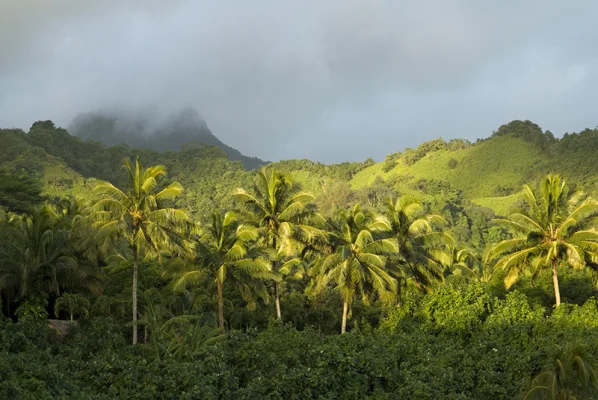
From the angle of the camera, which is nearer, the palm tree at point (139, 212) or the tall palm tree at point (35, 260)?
the palm tree at point (139, 212)

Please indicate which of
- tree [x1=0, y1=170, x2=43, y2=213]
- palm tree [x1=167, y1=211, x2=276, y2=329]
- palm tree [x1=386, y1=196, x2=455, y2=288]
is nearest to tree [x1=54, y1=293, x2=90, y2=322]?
palm tree [x1=167, y1=211, x2=276, y2=329]

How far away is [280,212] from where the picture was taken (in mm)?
25453

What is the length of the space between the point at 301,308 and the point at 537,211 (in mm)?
15428

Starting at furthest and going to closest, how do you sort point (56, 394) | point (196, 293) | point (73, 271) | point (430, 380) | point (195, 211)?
point (195, 211), point (196, 293), point (73, 271), point (430, 380), point (56, 394)

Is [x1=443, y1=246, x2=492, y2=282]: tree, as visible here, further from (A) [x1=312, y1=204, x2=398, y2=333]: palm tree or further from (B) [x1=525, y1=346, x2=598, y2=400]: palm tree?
(B) [x1=525, y1=346, x2=598, y2=400]: palm tree

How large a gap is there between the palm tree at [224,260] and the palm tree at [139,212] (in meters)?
2.00

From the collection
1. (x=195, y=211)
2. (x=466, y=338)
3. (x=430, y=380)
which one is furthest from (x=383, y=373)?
(x=195, y=211)

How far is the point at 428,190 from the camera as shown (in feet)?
357

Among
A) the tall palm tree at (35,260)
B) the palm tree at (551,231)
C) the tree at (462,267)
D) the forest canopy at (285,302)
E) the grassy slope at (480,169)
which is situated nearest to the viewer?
the forest canopy at (285,302)

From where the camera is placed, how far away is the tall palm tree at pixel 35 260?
75.1 feet

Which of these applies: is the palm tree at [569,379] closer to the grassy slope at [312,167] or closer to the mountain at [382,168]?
the mountain at [382,168]

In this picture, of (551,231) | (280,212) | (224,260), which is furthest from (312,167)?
(224,260)

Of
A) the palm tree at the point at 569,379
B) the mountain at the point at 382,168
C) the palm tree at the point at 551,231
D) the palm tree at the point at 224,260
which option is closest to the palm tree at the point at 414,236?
the palm tree at the point at 551,231

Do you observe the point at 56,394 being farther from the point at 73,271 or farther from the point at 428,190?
the point at 428,190
